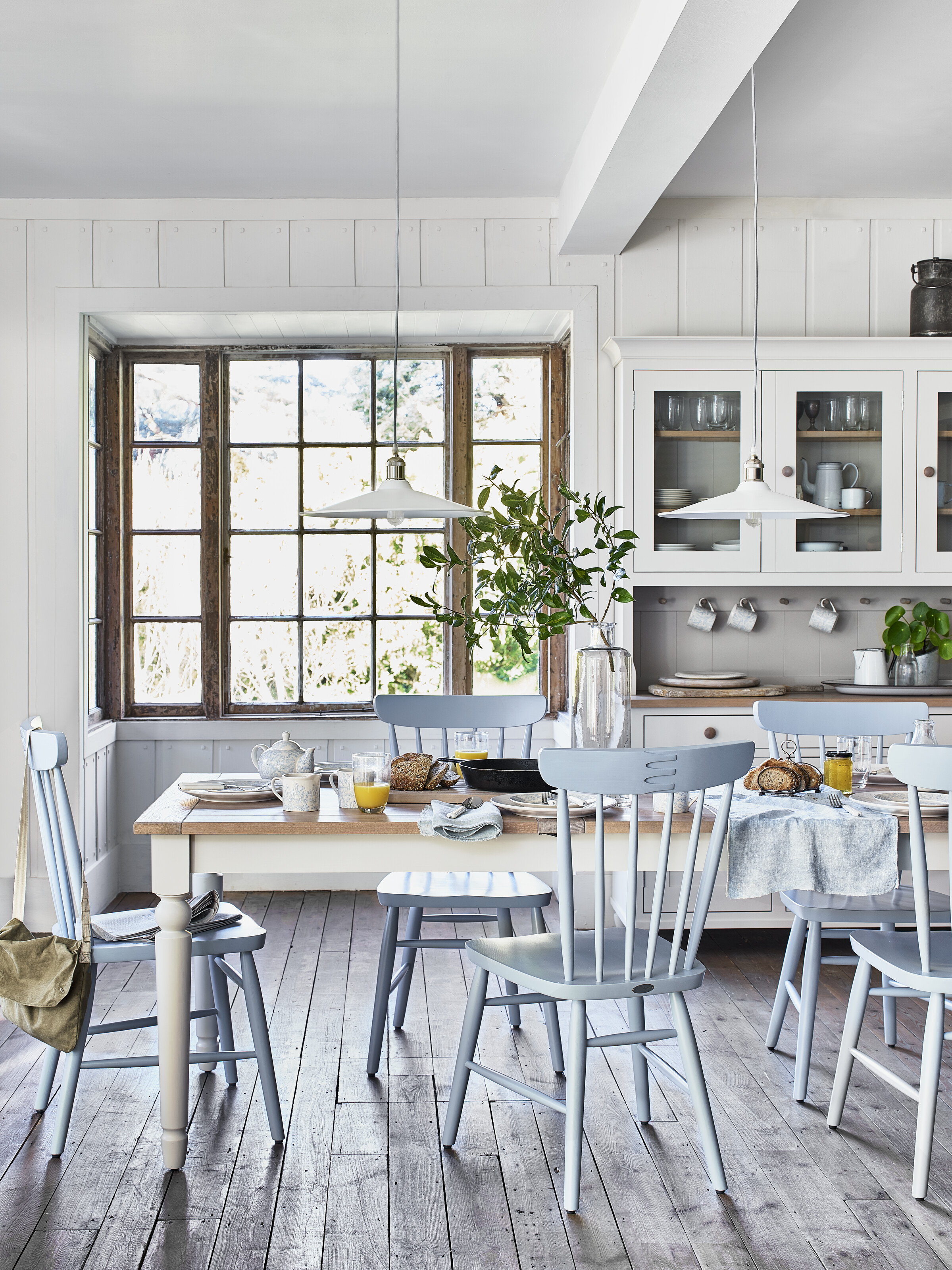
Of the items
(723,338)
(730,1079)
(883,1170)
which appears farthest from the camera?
(723,338)

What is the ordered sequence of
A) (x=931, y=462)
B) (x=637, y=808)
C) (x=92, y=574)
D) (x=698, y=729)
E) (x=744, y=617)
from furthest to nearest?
(x=92, y=574)
(x=744, y=617)
(x=931, y=462)
(x=698, y=729)
(x=637, y=808)

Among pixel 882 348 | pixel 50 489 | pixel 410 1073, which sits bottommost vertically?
pixel 410 1073

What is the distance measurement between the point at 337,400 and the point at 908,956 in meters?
3.32

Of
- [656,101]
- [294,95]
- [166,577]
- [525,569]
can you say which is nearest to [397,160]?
[294,95]

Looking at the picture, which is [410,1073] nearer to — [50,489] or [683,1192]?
[683,1192]

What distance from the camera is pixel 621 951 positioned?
238 centimetres

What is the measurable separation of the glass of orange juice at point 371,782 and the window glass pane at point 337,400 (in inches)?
97.7

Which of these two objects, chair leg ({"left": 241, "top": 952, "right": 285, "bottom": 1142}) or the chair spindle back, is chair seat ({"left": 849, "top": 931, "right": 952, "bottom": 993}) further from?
chair leg ({"left": 241, "top": 952, "right": 285, "bottom": 1142})

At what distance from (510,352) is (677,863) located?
2.91m

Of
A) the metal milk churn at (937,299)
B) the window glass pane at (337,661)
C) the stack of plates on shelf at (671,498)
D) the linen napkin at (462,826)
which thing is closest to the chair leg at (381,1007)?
the linen napkin at (462,826)

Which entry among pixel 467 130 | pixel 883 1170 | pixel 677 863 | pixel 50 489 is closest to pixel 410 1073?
pixel 677 863

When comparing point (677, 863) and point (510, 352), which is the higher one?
point (510, 352)

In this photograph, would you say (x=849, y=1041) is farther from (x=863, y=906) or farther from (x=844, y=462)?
(x=844, y=462)

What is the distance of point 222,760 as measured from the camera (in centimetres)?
462
